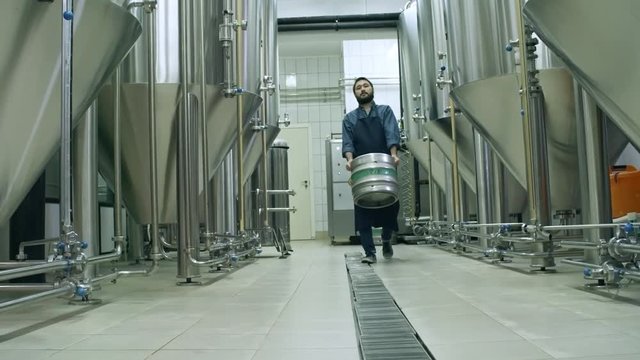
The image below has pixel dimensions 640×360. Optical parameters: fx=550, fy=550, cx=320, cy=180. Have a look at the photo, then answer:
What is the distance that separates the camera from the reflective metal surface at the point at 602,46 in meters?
1.53

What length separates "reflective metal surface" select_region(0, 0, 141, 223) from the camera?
4.98 ft

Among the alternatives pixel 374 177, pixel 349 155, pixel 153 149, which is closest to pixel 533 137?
pixel 374 177

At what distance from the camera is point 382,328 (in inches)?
55.4

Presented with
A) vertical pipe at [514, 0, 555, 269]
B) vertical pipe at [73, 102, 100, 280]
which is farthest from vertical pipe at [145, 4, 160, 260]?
vertical pipe at [514, 0, 555, 269]

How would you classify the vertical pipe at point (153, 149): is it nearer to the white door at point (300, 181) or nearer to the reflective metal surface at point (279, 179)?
the reflective metal surface at point (279, 179)

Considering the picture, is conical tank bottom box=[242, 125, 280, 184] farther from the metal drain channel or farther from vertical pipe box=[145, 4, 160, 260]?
the metal drain channel

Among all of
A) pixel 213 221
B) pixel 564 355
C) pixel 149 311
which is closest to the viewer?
pixel 564 355

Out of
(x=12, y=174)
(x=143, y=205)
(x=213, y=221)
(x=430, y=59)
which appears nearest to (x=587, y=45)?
(x=12, y=174)

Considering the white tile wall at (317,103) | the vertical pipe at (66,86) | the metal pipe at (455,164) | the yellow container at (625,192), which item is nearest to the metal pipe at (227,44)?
the vertical pipe at (66,86)

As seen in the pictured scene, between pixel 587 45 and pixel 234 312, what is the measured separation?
137 cm

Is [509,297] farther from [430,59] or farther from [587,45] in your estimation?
[430,59]

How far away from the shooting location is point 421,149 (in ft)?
16.6

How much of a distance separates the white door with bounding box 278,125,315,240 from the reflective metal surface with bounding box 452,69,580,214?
528 centimetres

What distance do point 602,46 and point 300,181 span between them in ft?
21.6
